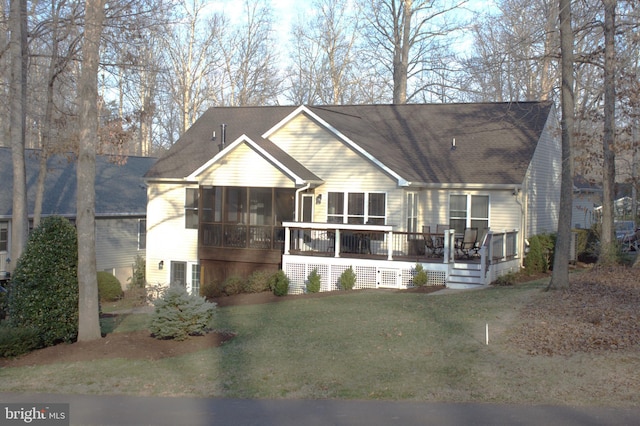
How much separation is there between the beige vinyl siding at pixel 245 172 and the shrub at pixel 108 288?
6.17m

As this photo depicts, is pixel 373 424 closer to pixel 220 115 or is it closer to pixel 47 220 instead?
pixel 47 220

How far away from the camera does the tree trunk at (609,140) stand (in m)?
19.6

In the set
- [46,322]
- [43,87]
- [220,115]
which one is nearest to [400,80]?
[220,115]

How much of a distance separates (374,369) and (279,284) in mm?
10952

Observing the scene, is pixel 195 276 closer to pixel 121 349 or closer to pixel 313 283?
pixel 313 283

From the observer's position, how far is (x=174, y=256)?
2681 cm

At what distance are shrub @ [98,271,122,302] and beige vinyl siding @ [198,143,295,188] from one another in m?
6.17

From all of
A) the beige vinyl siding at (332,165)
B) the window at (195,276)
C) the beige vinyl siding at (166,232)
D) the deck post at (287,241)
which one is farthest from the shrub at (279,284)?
the beige vinyl siding at (166,232)

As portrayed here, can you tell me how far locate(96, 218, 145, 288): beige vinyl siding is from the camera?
31125mm

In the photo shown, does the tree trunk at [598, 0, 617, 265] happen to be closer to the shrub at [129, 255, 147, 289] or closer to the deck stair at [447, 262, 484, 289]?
the deck stair at [447, 262, 484, 289]

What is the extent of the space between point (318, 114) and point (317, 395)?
17.2 m

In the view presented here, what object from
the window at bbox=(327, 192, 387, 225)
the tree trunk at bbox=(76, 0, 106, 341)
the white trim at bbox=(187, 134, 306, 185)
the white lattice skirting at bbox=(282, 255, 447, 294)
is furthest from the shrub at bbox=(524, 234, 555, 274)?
the tree trunk at bbox=(76, 0, 106, 341)

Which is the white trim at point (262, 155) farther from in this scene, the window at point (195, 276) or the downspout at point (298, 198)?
the window at point (195, 276)

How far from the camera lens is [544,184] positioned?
85.7 ft
